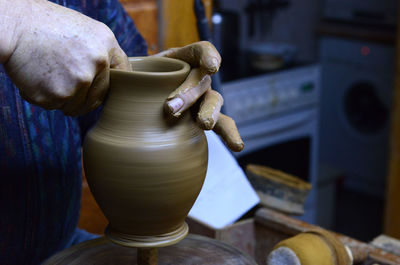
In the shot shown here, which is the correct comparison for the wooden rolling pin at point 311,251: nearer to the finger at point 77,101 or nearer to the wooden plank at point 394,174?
the finger at point 77,101

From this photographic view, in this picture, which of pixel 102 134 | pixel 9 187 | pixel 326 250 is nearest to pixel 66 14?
pixel 102 134

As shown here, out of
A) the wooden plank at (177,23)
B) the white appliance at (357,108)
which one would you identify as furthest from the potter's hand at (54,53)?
the white appliance at (357,108)

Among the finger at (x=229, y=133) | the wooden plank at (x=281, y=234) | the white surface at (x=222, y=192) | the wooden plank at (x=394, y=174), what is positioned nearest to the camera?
the finger at (x=229, y=133)

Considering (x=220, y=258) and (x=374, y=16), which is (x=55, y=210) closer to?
(x=220, y=258)

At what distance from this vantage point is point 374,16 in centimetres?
369

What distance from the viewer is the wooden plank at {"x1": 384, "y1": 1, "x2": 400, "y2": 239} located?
254 cm

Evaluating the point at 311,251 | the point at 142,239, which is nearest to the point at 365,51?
the point at 311,251

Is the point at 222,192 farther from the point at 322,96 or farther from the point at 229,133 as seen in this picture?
the point at 322,96

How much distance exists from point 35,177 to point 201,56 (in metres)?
0.45

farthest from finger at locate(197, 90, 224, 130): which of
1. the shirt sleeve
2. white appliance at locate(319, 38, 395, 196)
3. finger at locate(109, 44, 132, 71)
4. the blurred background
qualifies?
white appliance at locate(319, 38, 395, 196)

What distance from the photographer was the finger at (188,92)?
88 cm

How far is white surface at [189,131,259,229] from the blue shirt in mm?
328

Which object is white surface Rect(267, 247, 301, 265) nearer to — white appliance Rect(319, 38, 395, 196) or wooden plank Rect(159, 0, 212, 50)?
wooden plank Rect(159, 0, 212, 50)

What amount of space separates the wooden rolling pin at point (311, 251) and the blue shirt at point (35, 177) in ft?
1.49
